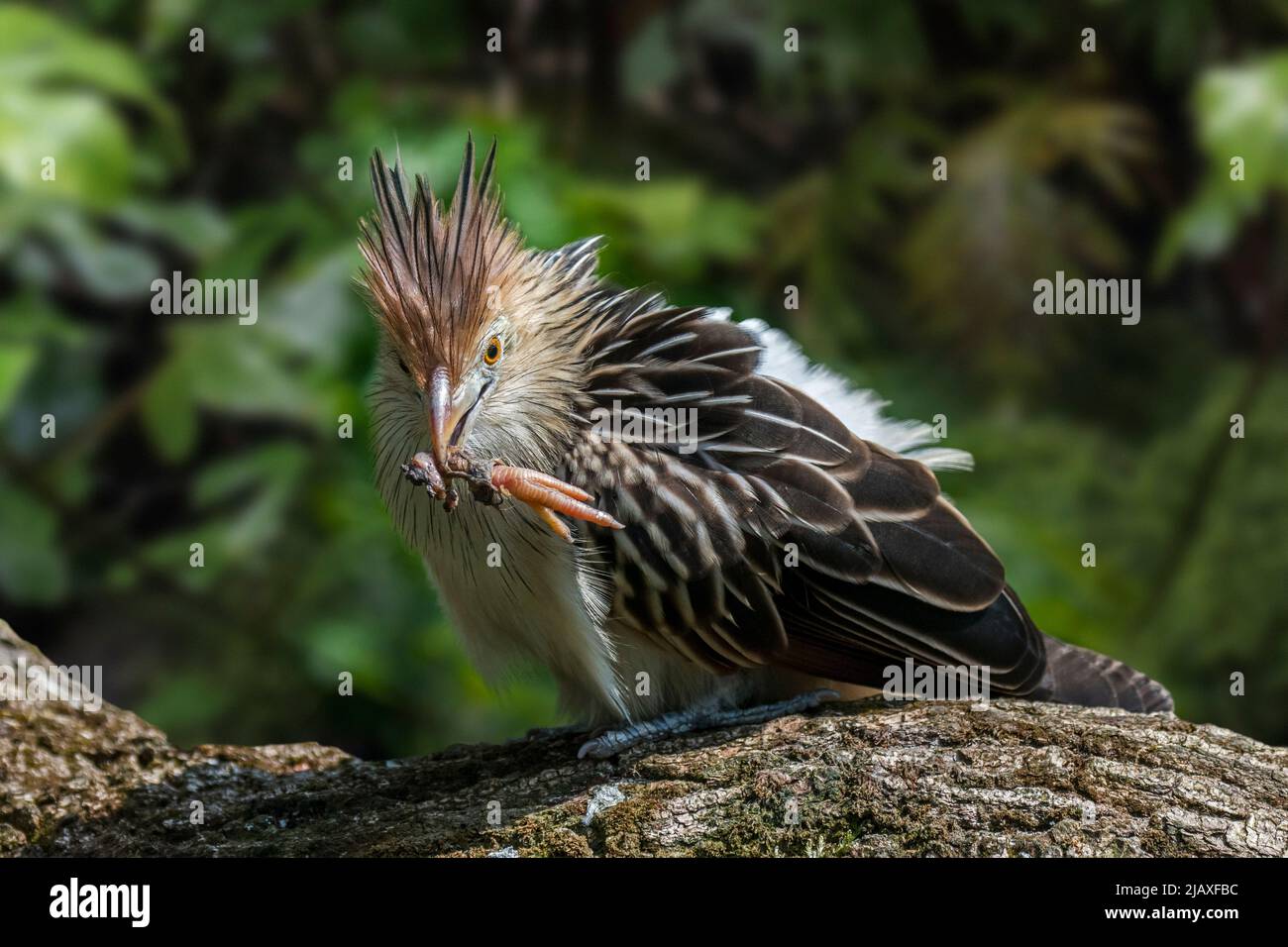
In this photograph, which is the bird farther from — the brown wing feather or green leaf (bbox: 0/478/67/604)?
green leaf (bbox: 0/478/67/604)

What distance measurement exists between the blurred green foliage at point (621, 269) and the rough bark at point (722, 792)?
3117 mm

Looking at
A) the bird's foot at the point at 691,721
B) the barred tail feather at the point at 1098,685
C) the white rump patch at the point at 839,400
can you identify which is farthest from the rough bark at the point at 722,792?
the white rump patch at the point at 839,400

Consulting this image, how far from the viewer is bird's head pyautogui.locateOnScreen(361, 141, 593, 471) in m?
4.59

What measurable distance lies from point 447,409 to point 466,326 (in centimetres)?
31

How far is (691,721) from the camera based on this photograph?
4863 millimetres

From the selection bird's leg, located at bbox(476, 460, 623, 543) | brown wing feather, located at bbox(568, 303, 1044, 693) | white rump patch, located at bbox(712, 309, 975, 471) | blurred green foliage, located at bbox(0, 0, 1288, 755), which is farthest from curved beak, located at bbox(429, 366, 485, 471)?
blurred green foliage, located at bbox(0, 0, 1288, 755)

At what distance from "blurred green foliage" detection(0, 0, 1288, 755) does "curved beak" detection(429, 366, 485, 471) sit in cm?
351

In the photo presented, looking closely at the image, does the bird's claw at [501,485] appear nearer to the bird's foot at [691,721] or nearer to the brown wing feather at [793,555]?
the brown wing feather at [793,555]

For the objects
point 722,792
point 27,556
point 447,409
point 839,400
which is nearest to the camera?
point 722,792

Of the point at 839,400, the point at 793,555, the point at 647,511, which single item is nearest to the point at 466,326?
the point at 647,511

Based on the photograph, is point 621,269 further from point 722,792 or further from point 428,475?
point 722,792

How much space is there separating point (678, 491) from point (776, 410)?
504mm
